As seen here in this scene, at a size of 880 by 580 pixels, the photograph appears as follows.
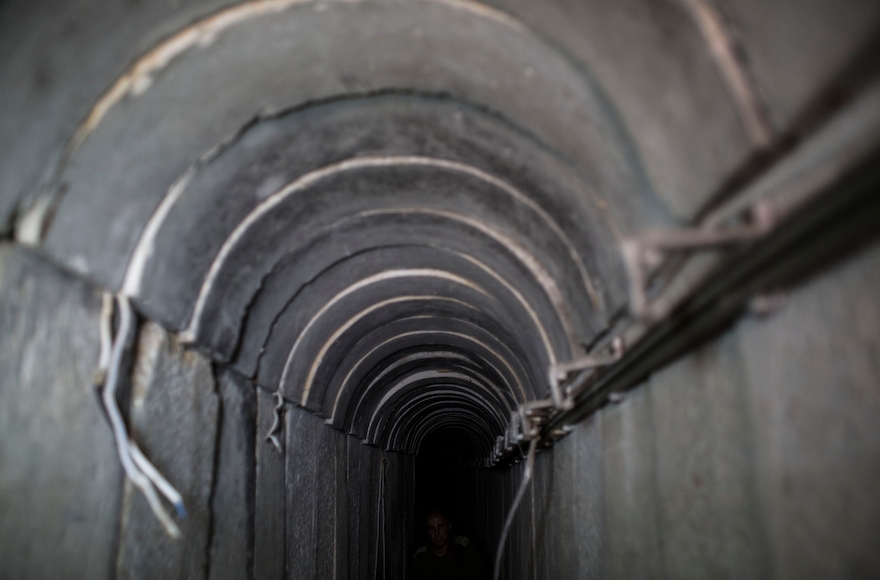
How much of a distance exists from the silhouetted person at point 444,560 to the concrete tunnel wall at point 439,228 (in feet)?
21.9

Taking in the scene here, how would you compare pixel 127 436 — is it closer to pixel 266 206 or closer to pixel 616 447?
pixel 266 206

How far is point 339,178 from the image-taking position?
3.34 meters

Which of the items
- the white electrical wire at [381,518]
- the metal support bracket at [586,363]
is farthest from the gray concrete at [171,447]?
the white electrical wire at [381,518]

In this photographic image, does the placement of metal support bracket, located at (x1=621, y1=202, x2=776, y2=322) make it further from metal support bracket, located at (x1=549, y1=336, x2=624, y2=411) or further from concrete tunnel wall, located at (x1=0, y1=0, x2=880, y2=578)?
metal support bracket, located at (x1=549, y1=336, x2=624, y2=411)

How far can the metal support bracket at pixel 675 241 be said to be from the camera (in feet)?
4.69

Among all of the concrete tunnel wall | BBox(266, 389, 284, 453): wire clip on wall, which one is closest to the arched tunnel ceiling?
the concrete tunnel wall

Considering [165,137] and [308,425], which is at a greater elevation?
[165,137]

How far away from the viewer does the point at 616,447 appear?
111 inches

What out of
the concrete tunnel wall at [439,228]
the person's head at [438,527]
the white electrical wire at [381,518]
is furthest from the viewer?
the person's head at [438,527]

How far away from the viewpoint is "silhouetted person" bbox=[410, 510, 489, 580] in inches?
413

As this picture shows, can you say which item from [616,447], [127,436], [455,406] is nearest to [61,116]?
[127,436]

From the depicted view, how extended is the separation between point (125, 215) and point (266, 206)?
35.4 inches

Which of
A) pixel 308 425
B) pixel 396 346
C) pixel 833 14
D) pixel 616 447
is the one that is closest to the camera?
pixel 833 14

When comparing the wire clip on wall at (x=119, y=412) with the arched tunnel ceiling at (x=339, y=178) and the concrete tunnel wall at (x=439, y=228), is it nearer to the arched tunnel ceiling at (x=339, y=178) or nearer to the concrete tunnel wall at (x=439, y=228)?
the concrete tunnel wall at (x=439, y=228)
